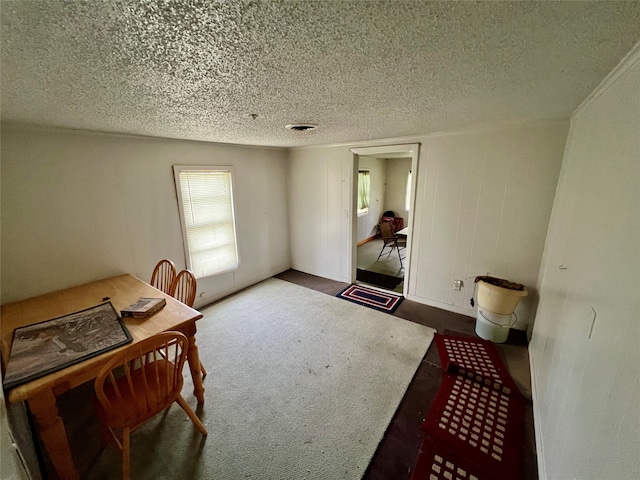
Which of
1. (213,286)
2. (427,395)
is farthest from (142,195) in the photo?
(427,395)

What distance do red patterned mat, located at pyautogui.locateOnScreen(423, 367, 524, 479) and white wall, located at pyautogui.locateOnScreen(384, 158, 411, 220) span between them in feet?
16.9

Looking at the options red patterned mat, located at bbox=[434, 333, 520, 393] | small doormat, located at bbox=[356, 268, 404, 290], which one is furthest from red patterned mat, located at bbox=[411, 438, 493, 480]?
small doormat, located at bbox=[356, 268, 404, 290]

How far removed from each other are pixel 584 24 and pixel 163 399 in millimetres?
2431

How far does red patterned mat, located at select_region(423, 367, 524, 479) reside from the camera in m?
1.53

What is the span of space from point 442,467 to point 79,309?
2.66m

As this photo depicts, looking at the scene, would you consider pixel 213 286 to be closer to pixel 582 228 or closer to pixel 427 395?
pixel 427 395

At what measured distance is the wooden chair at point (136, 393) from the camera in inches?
51.7

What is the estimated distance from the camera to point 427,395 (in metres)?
1.98

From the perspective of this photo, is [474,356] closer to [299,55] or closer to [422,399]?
[422,399]

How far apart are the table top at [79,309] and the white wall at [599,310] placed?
6.58 feet

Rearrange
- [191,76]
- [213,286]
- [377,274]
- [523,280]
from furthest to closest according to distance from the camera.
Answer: [377,274] → [213,286] → [523,280] → [191,76]

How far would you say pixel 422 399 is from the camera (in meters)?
1.94

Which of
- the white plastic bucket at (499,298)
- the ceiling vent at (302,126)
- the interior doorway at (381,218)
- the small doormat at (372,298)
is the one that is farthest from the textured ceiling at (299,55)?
the small doormat at (372,298)

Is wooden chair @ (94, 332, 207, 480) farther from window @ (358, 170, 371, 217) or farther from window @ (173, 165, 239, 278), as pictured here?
window @ (358, 170, 371, 217)
